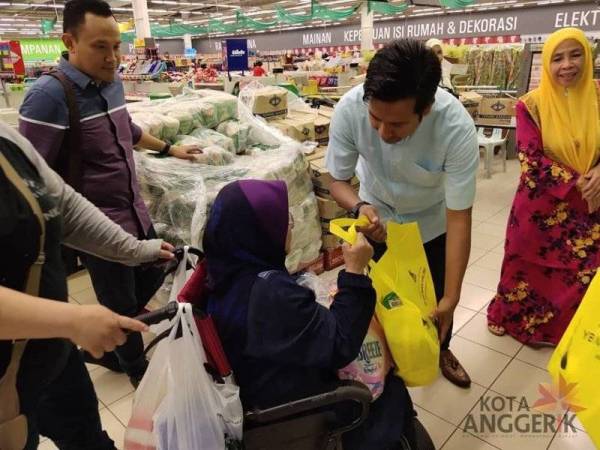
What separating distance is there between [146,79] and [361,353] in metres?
7.29

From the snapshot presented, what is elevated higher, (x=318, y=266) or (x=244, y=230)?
(x=244, y=230)

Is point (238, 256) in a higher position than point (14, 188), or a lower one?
lower

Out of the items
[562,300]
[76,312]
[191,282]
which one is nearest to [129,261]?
[191,282]

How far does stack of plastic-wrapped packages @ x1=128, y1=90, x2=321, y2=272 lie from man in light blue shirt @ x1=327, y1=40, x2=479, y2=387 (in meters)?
0.99

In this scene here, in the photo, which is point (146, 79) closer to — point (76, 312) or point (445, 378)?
point (445, 378)

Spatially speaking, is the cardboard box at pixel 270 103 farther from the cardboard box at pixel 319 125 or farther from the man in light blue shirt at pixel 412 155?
the man in light blue shirt at pixel 412 155

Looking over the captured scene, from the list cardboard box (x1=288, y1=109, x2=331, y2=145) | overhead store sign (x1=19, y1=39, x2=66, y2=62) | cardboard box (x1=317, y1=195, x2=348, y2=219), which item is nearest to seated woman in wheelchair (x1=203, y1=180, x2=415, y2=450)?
cardboard box (x1=317, y1=195, x2=348, y2=219)

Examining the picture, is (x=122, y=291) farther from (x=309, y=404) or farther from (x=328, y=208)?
(x=328, y=208)

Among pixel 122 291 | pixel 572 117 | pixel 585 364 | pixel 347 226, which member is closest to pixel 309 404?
pixel 347 226

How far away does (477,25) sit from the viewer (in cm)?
1677

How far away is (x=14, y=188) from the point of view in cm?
93

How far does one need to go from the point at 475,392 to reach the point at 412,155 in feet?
4.26

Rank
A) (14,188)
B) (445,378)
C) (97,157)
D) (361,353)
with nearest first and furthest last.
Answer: (14,188)
(361,353)
(97,157)
(445,378)

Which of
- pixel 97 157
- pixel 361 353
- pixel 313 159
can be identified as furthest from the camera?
pixel 313 159
